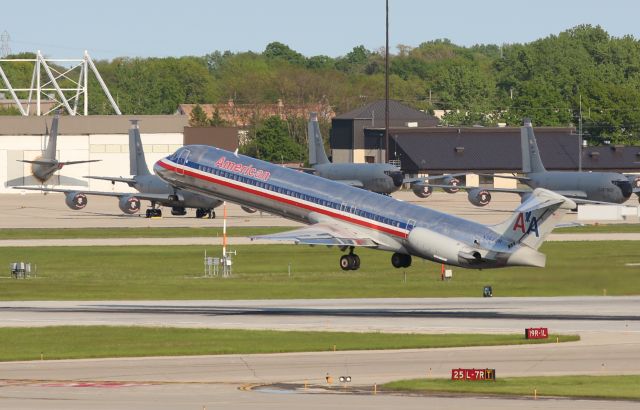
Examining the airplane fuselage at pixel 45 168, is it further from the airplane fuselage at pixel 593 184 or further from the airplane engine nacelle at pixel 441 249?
the airplane engine nacelle at pixel 441 249

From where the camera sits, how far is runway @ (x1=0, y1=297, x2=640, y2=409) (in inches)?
1994

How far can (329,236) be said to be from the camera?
82.0 meters

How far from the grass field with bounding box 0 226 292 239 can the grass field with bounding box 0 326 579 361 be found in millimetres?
63601

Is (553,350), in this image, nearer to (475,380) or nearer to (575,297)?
(475,380)

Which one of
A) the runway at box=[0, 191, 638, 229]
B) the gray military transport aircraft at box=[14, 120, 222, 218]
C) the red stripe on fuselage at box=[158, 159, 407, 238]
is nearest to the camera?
the red stripe on fuselage at box=[158, 159, 407, 238]

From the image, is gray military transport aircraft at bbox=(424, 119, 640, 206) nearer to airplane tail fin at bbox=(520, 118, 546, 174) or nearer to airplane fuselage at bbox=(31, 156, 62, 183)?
airplane tail fin at bbox=(520, 118, 546, 174)

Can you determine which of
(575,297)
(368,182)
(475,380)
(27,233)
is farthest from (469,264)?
(368,182)

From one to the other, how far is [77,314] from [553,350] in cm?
3005

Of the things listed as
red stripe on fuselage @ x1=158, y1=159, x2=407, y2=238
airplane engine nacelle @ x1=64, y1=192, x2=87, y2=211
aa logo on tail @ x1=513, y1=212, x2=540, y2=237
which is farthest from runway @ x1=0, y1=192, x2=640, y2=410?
airplane engine nacelle @ x1=64, y1=192, x2=87, y2=211

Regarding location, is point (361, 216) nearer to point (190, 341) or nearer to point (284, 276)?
point (190, 341)

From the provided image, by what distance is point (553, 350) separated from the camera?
63594 mm

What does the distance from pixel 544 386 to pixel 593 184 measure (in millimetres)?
111156

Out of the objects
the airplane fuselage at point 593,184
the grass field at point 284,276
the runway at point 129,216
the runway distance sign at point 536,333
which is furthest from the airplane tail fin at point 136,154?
the runway distance sign at point 536,333

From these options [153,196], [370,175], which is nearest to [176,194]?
[153,196]
